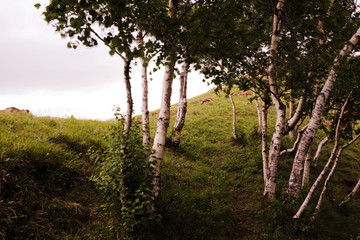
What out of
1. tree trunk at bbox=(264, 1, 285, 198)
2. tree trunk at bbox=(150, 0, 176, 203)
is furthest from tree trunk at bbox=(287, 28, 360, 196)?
tree trunk at bbox=(150, 0, 176, 203)

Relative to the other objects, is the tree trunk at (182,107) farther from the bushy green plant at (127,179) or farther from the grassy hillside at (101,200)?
the bushy green plant at (127,179)

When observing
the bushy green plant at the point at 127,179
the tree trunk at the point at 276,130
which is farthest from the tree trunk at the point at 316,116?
the bushy green plant at the point at 127,179

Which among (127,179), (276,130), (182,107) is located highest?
(182,107)

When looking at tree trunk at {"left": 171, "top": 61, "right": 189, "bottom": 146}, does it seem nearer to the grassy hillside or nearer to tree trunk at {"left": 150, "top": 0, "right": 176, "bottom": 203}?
the grassy hillside

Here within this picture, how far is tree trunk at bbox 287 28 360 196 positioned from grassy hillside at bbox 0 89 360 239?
85cm

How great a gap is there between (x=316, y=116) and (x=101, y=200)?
6.96m

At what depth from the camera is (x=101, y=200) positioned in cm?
648

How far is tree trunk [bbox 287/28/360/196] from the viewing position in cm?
543

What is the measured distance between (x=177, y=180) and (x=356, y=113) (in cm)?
779

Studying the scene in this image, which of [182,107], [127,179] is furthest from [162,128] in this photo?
[182,107]

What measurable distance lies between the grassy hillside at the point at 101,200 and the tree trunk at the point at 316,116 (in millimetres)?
846

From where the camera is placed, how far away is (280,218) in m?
6.31

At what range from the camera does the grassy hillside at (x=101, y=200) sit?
17.0 ft

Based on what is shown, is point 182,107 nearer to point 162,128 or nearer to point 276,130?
point 276,130
